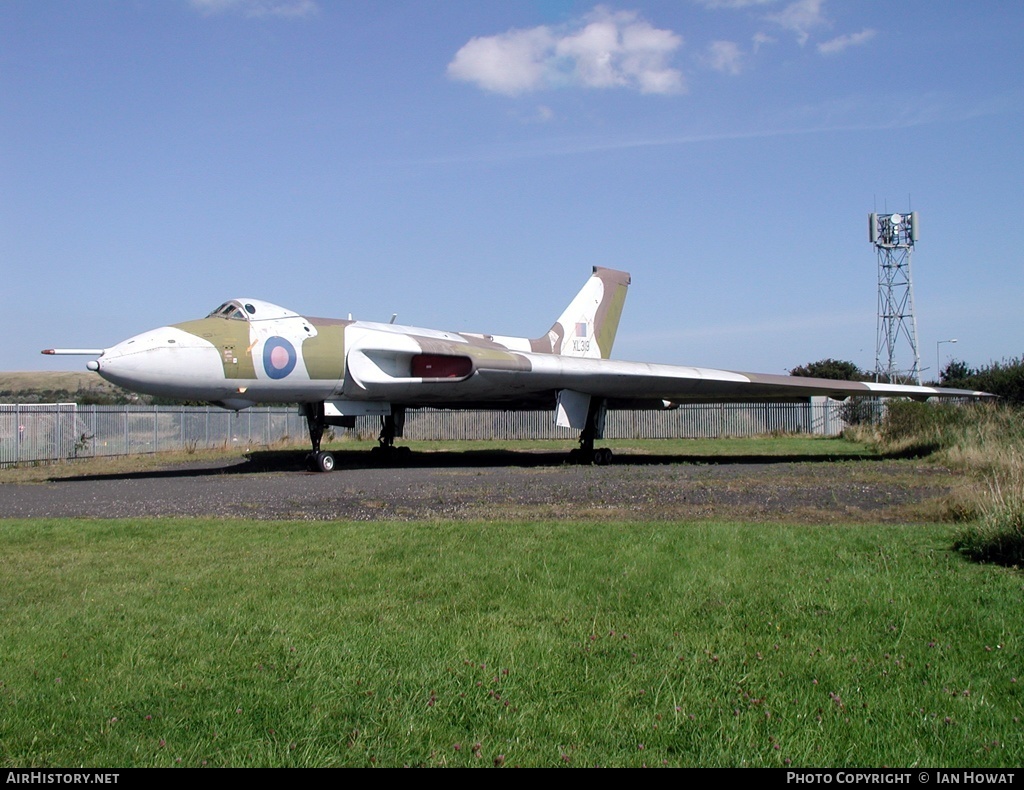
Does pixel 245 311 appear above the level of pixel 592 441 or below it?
above

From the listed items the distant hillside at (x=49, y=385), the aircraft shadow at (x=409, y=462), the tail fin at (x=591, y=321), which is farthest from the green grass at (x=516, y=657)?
the distant hillside at (x=49, y=385)

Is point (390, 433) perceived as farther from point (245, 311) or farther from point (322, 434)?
point (245, 311)

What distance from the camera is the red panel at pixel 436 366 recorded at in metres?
17.6

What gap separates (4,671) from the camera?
385cm

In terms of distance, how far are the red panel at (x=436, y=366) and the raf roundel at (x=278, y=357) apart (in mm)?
2865

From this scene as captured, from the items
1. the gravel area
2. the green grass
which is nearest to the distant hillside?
the gravel area

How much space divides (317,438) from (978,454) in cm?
1242

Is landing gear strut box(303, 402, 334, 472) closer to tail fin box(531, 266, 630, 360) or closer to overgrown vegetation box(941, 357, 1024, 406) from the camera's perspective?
tail fin box(531, 266, 630, 360)

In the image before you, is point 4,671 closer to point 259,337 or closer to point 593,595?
point 593,595

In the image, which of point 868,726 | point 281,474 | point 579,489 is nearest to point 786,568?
point 868,726

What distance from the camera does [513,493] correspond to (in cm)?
1155

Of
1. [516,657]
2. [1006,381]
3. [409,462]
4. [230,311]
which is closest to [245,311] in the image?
[230,311]

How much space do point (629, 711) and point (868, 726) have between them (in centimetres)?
94

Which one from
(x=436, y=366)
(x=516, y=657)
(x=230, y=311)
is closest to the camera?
(x=516, y=657)
